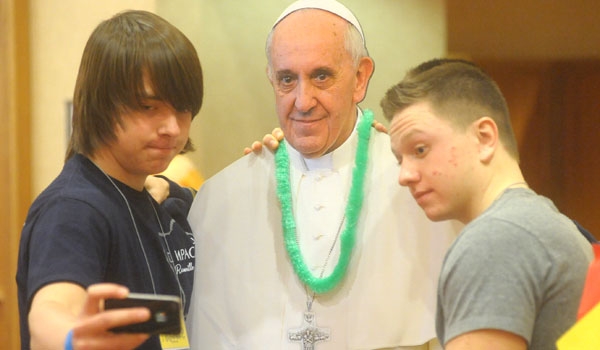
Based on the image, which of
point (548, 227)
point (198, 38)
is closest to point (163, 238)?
point (548, 227)

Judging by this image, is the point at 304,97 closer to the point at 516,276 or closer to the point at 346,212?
the point at 346,212

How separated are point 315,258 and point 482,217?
2.51ft

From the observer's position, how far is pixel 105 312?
1.23m

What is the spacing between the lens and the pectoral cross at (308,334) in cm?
194

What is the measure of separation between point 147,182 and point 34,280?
0.60m

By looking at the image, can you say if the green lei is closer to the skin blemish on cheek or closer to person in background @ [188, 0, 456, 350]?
person in background @ [188, 0, 456, 350]

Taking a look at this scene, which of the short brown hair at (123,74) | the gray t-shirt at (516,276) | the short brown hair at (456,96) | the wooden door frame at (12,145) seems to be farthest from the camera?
the wooden door frame at (12,145)

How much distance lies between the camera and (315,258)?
2018mm

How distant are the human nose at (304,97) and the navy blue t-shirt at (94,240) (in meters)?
0.40

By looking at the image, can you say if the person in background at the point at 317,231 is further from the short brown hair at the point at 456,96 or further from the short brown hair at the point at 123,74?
the short brown hair at the point at 456,96

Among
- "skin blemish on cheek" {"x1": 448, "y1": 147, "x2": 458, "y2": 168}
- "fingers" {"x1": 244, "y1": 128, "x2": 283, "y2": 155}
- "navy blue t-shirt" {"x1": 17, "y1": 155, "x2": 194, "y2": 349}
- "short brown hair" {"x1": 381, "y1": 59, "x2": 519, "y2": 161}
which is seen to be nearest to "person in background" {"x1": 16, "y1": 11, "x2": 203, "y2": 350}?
"navy blue t-shirt" {"x1": 17, "y1": 155, "x2": 194, "y2": 349}

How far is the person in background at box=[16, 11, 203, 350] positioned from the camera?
155 centimetres

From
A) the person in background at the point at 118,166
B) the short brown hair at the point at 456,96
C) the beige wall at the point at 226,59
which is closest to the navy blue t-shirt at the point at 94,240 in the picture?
the person in background at the point at 118,166

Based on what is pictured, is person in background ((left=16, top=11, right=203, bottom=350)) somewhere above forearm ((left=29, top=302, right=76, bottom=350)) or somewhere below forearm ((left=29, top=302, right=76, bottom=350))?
above
